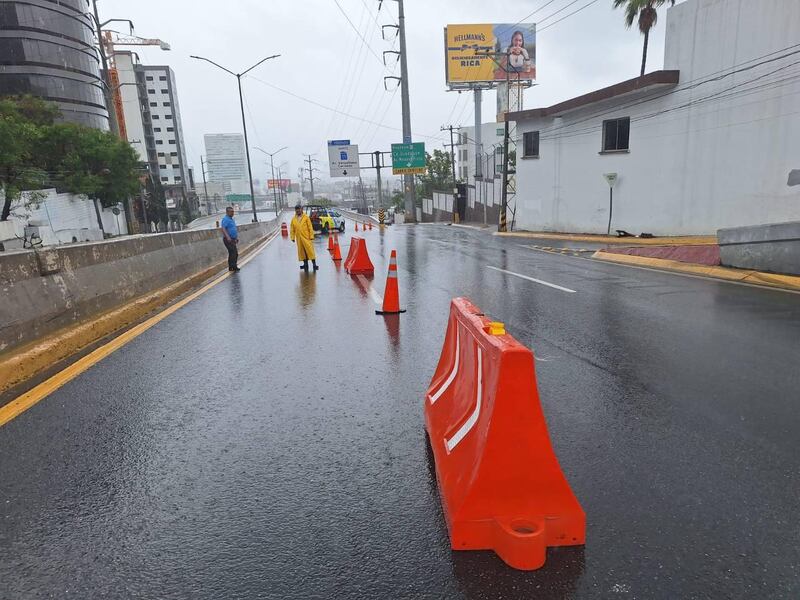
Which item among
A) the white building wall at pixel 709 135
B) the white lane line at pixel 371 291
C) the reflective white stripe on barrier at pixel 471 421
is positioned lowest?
the white lane line at pixel 371 291

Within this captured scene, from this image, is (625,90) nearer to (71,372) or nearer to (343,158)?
(71,372)

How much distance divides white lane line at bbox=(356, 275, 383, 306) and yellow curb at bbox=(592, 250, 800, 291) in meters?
6.91

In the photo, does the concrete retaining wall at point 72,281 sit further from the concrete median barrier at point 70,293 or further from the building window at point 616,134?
the building window at point 616,134

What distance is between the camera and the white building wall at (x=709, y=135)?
671 inches

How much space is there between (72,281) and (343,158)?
5018 centimetres

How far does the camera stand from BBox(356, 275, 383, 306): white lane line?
28.8 feet

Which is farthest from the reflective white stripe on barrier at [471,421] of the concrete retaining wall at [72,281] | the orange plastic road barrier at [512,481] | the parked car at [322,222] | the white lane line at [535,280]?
the parked car at [322,222]

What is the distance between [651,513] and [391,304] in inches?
213

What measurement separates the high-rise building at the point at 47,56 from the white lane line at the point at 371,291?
62429 millimetres

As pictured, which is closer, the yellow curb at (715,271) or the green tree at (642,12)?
the yellow curb at (715,271)

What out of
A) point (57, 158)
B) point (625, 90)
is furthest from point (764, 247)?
point (57, 158)

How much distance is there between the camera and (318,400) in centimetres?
425

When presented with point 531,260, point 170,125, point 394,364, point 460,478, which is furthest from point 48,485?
point 170,125

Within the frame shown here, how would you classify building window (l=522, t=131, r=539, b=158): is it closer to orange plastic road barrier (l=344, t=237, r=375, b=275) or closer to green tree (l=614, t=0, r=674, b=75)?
green tree (l=614, t=0, r=674, b=75)
